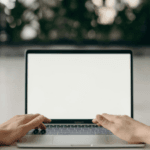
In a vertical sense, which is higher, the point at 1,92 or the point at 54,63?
the point at 54,63

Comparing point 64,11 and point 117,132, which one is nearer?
point 117,132

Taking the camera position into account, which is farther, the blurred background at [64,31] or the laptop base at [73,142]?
the blurred background at [64,31]

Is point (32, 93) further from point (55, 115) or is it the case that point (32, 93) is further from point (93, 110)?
point (93, 110)

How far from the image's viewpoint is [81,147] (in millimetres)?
375

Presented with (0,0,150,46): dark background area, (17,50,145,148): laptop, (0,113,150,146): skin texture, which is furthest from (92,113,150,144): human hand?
(0,0,150,46): dark background area

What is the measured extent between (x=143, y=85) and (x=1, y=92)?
2.29ft

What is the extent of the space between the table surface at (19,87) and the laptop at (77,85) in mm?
137

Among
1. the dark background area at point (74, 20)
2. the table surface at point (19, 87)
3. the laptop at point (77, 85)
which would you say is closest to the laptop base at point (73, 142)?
the laptop at point (77, 85)

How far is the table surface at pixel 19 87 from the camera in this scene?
68 cm

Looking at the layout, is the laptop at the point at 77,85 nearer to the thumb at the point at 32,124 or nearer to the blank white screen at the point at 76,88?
the blank white screen at the point at 76,88

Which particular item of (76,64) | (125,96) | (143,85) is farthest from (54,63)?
(143,85)

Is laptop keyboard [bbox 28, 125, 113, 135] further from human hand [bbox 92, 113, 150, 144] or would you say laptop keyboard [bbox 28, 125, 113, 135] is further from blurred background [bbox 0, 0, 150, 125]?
blurred background [bbox 0, 0, 150, 125]

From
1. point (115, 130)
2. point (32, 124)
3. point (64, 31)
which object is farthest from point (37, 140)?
point (64, 31)

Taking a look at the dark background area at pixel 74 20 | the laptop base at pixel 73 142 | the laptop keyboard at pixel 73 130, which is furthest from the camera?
the dark background area at pixel 74 20
